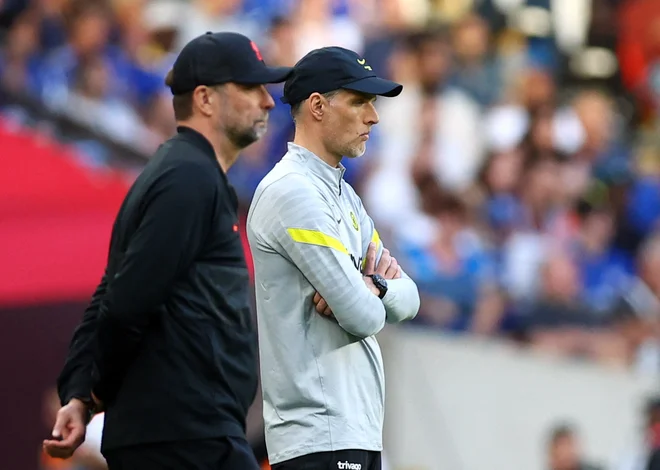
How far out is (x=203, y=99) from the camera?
139 inches

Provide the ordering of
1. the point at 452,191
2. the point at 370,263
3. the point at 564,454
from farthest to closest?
the point at 452,191
the point at 564,454
the point at 370,263

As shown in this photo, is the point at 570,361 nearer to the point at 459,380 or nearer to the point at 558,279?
the point at 459,380

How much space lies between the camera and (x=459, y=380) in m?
7.60

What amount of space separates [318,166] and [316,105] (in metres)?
0.15

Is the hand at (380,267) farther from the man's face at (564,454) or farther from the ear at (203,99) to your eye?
the man's face at (564,454)

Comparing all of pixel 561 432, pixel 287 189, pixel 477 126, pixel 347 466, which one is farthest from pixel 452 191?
pixel 347 466

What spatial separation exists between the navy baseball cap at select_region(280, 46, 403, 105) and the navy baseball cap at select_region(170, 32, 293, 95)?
0.42 metres

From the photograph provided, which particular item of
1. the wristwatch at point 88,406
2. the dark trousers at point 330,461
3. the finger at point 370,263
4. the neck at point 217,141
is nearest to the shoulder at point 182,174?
the neck at point 217,141

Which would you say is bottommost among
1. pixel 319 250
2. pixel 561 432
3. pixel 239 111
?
pixel 561 432

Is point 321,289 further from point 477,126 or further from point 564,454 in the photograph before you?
point 477,126

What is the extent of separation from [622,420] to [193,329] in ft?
16.9

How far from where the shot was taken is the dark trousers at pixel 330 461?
286 centimetres

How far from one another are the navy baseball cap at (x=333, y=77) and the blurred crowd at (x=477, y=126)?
4.58m

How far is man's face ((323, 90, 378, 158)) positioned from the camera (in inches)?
119
